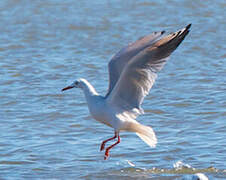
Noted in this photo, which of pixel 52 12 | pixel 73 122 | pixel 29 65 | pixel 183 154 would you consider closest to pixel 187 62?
pixel 29 65

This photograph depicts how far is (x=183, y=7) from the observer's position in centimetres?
1784

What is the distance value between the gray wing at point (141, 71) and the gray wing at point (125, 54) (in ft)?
0.25

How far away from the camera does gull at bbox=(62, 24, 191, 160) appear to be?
6.32m

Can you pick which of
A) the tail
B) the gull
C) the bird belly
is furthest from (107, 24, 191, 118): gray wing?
the tail

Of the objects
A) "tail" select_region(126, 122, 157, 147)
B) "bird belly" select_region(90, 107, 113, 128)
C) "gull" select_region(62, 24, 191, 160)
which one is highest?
"gull" select_region(62, 24, 191, 160)

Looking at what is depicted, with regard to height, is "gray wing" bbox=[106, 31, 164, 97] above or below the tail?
above

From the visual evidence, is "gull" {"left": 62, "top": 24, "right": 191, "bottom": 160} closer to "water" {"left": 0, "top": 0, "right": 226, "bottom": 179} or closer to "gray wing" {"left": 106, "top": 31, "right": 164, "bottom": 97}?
"gray wing" {"left": 106, "top": 31, "right": 164, "bottom": 97}

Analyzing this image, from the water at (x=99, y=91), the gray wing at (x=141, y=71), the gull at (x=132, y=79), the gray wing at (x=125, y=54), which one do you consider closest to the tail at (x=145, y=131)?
the gull at (x=132, y=79)

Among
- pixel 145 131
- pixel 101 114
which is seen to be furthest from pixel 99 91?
pixel 101 114

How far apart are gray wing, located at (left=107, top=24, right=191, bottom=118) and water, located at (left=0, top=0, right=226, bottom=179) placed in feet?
2.94

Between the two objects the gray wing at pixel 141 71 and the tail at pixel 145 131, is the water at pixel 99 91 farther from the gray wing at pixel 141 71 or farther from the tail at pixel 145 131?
the gray wing at pixel 141 71

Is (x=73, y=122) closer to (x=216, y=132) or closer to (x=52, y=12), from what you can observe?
(x=216, y=132)

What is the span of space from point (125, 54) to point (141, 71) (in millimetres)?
244

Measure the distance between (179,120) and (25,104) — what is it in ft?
8.24
